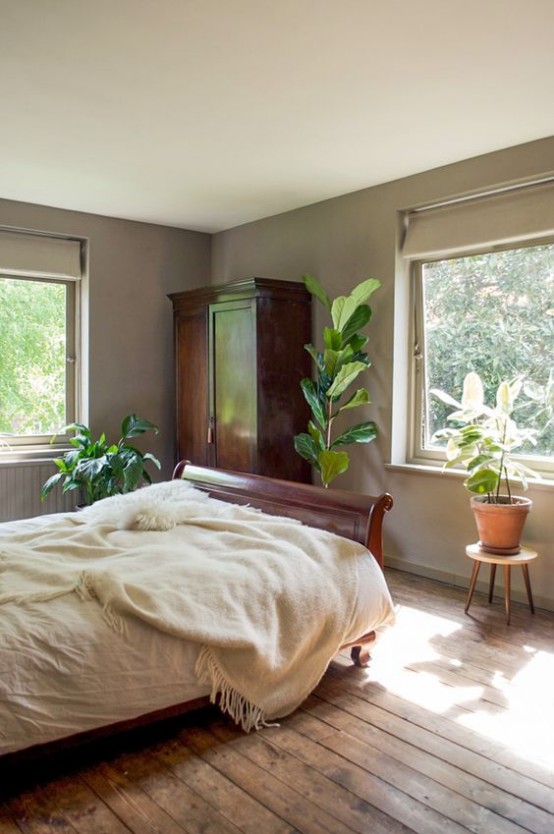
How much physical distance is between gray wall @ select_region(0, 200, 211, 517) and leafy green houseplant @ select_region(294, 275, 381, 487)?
161 centimetres

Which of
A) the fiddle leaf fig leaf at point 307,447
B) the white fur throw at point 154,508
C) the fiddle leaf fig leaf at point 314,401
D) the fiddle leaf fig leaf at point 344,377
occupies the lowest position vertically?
the white fur throw at point 154,508

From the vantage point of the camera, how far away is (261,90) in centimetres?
302

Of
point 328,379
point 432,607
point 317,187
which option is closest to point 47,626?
point 432,607

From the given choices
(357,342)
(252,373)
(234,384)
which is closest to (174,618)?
(357,342)

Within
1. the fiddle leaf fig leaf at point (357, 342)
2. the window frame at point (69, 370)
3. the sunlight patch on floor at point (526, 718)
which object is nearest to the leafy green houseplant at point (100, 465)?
the window frame at point (69, 370)

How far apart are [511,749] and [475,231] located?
9.12ft

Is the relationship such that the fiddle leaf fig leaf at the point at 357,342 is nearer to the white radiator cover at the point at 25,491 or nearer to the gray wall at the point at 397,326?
the gray wall at the point at 397,326

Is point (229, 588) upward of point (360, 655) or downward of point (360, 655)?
upward

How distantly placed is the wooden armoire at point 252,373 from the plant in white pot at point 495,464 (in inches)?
51.6

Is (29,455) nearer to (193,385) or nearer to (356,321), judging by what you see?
(193,385)

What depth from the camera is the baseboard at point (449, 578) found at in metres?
3.65

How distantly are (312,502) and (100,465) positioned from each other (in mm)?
2079

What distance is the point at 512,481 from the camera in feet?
12.5

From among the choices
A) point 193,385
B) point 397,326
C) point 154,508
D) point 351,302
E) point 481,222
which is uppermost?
point 481,222
